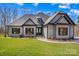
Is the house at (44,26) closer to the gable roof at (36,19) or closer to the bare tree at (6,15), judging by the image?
the gable roof at (36,19)

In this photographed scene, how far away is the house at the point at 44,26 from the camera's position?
340 inches

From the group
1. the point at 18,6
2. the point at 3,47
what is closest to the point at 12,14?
the point at 18,6

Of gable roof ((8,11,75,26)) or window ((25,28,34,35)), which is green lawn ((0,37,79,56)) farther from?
gable roof ((8,11,75,26))

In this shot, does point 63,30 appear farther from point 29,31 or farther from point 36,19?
point 29,31

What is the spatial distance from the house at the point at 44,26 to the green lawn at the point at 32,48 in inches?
7.1

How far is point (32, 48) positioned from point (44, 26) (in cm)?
57

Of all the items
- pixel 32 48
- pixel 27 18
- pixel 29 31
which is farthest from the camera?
pixel 29 31

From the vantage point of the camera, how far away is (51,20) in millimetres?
8648

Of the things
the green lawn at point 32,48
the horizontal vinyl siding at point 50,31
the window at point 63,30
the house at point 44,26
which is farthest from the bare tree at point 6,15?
the window at point 63,30

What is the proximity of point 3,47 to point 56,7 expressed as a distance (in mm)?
1482

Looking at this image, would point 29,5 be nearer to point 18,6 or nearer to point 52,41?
point 18,6

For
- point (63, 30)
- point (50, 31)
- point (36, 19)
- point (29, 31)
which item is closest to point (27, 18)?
point (36, 19)

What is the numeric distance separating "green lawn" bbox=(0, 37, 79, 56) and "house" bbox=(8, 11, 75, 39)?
7.1 inches

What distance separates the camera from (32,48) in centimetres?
859
